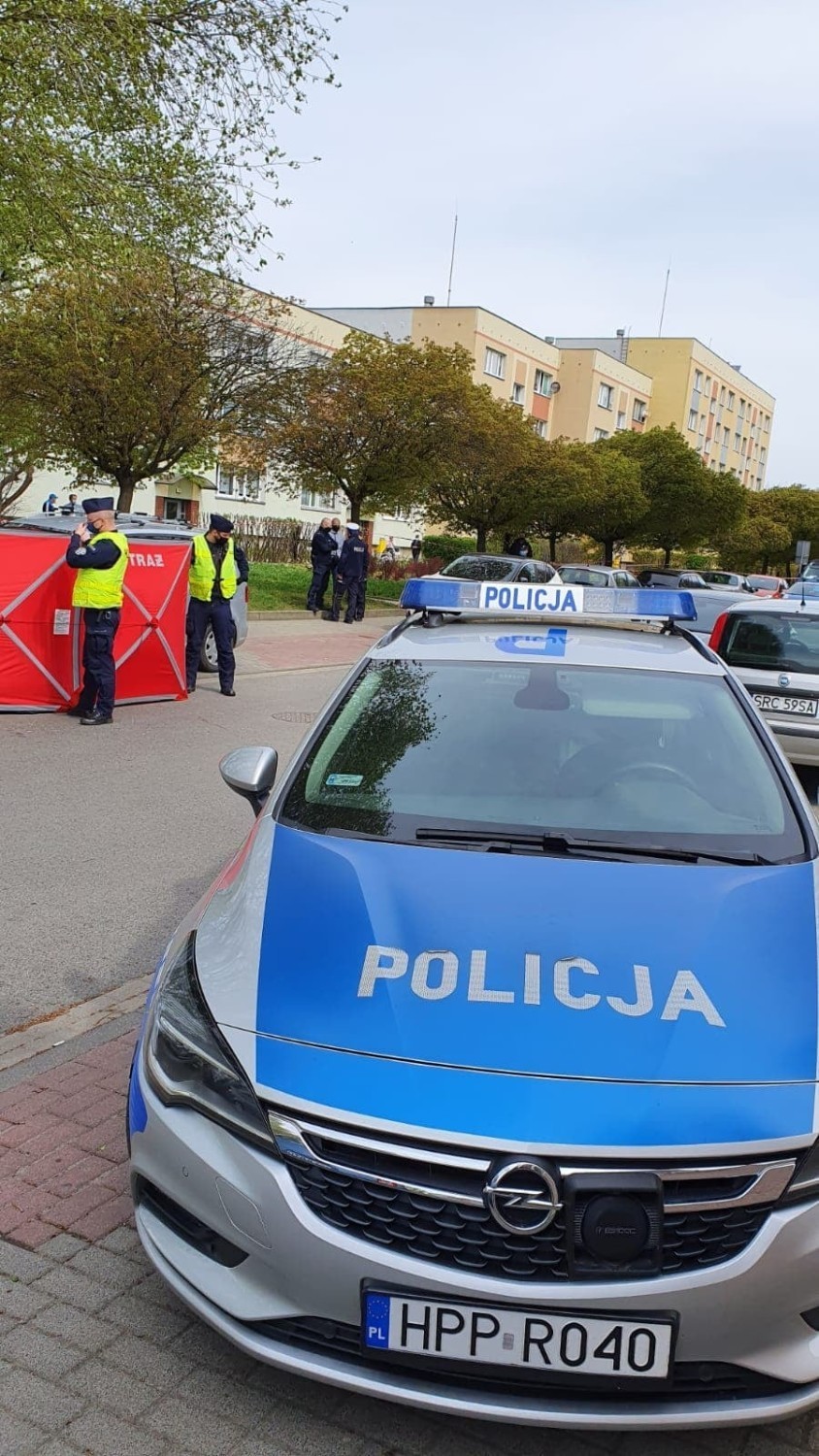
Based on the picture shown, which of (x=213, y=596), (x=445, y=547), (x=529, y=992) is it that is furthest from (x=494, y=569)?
(x=529, y=992)

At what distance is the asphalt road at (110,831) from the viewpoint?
16.6 feet

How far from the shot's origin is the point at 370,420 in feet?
84.3

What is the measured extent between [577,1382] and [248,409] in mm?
22201

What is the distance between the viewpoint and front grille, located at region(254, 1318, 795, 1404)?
2150 mm

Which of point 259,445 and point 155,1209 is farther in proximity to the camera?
point 259,445

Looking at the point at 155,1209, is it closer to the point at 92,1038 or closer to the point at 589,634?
the point at 92,1038

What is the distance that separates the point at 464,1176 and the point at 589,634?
2.66 meters

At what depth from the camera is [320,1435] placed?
94.7 inches

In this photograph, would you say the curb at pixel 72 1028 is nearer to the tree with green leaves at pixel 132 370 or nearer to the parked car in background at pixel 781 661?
the parked car in background at pixel 781 661

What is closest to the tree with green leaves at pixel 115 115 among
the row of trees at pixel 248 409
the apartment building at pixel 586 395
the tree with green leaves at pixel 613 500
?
the row of trees at pixel 248 409

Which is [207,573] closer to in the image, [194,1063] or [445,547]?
[194,1063]

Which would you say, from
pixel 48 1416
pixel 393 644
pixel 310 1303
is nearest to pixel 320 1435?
pixel 310 1303

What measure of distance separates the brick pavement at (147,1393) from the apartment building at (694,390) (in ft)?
226

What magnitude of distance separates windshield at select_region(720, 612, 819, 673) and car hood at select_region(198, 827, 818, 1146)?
23.0 ft
